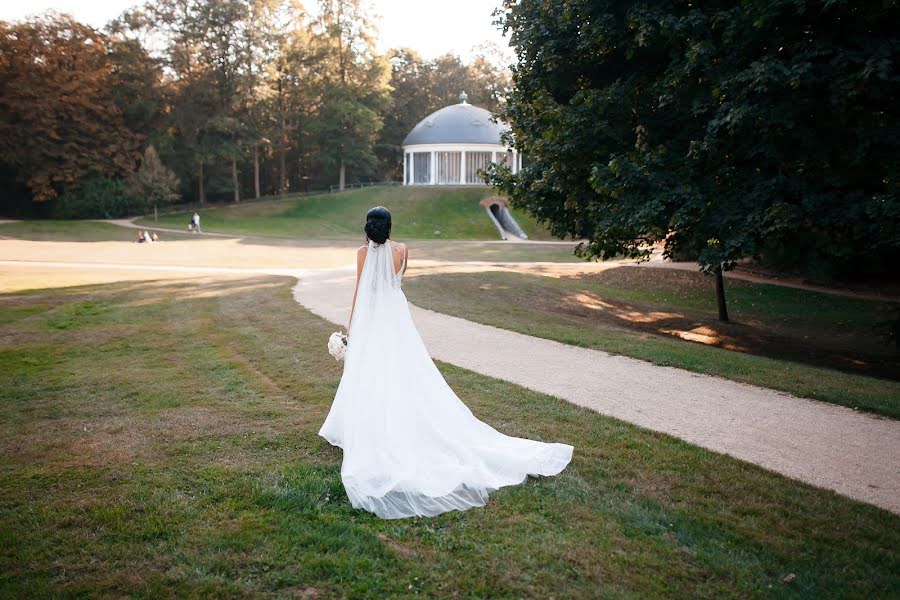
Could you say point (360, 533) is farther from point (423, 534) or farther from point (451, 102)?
point (451, 102)

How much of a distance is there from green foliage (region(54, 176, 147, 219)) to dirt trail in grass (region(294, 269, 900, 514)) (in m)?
51.7

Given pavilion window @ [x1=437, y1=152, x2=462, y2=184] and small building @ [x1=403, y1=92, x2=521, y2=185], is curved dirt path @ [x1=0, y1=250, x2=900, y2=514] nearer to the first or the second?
small building @ [x1=403, y1=92, x2=521, y2=185]

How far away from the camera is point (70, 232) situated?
42094 millimetres

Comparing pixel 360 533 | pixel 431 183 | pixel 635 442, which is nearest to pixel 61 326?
pixel 360 533

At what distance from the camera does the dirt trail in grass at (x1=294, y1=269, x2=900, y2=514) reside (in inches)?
240

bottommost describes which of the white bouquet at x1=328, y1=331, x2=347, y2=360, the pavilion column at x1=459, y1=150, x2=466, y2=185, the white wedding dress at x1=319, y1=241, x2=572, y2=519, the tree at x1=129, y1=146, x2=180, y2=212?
the white wedding dress at x1=319, y1=241, x2=572, y2=519

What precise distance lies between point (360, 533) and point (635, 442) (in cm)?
324

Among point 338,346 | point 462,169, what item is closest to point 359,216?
point 462,169

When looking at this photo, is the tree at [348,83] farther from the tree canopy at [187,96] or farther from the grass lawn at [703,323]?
the grass lawn at [703,323]

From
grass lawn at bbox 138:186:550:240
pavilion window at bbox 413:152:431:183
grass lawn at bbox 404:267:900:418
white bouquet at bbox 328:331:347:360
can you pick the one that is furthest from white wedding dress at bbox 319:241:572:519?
pavilion window at bbox 413:152:431:183

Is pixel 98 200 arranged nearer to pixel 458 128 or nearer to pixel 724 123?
pixel 458 128

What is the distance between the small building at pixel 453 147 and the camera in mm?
61812

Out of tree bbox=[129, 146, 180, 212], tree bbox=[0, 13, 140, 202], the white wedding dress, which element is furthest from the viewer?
tree bbox=[129, 146, 180, 212]

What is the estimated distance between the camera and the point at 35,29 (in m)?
55.0
